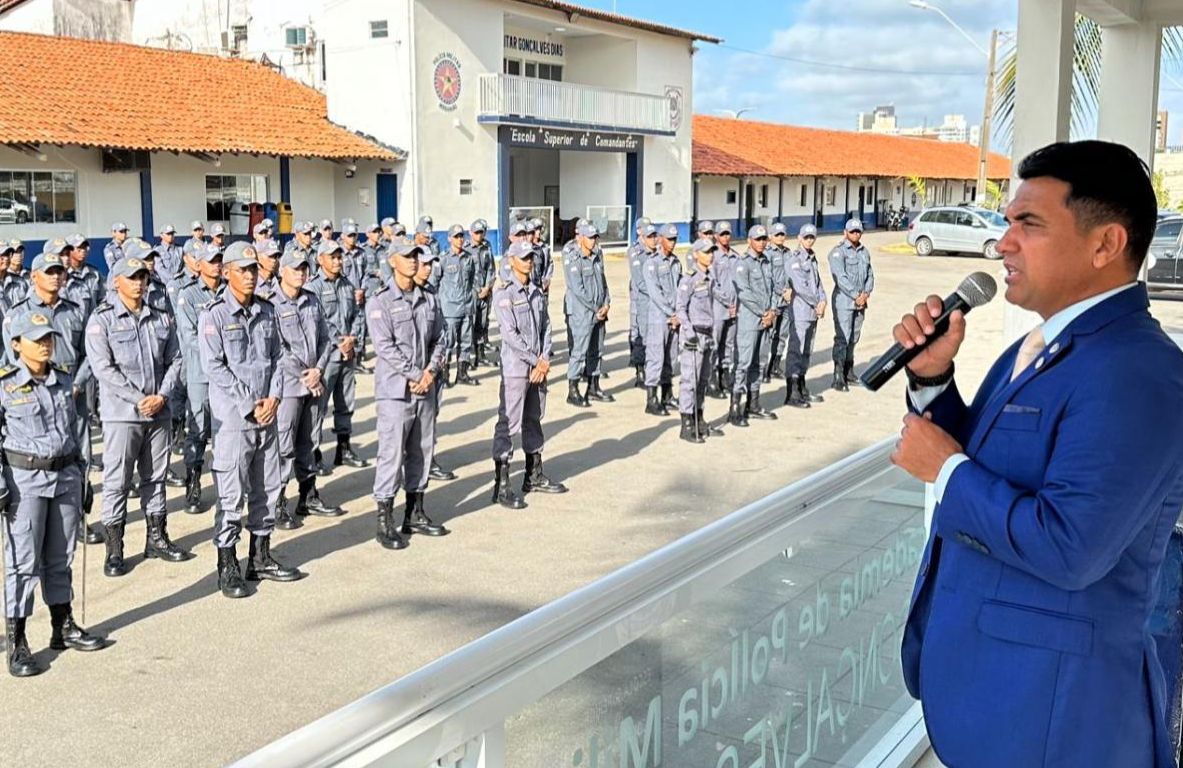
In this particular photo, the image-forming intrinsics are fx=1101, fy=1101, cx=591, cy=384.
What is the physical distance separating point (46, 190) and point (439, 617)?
17.9 m

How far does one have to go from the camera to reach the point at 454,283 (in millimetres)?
13906

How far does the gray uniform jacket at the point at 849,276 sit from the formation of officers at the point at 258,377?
99 centimetres

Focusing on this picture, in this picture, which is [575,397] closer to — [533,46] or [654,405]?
[654,405]

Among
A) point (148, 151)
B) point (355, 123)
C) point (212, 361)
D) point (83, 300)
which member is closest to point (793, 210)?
point (355, 123)

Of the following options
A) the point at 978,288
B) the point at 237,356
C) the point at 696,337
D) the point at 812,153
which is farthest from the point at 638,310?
the point at 812,153

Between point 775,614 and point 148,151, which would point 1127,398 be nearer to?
point 775,614

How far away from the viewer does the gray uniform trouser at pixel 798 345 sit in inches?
507

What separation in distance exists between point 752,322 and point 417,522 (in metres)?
5.47

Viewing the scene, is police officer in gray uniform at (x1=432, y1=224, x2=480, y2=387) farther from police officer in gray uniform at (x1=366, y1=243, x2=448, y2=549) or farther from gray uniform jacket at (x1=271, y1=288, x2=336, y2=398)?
police officer in gray uniform at (x1=366, y1=243, x2=448, y2=549)

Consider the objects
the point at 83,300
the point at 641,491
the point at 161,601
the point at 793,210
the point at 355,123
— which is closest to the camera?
the point at 161,601

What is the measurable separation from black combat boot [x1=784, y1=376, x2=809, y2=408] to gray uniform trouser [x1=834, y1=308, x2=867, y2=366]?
1.06 m

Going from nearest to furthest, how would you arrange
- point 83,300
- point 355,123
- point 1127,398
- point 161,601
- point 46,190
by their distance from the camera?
point 1127,398 → point 161,601 → point 83,300 → point 46,190 → point 355,123

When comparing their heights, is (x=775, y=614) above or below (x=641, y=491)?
above

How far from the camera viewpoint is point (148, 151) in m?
21.8
